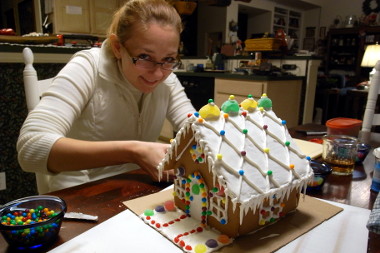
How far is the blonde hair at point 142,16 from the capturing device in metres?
0.96

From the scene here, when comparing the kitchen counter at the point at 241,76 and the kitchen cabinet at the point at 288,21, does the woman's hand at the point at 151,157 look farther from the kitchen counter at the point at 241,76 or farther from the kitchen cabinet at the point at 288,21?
the kitchen cabinet at the point at 288,21

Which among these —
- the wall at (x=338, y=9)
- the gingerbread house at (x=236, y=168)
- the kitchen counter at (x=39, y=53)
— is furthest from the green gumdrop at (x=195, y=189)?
the wall at (x=338, y=9)

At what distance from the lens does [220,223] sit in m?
0.59

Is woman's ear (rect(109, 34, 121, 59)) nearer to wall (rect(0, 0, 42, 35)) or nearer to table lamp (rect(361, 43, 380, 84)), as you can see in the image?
wall (rect(0, 0, 42, 35))

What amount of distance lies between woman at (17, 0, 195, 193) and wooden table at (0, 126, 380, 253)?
2.0 inches

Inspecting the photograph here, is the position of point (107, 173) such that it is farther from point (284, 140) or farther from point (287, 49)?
Result: point (287, 49)

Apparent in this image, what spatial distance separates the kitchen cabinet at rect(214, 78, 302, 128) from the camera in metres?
2.97

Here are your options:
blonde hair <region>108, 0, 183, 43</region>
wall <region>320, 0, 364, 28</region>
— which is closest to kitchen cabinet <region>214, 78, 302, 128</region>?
blonde hair <region>108, 0, 183, 43</region>

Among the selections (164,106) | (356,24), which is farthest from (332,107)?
(164,106)

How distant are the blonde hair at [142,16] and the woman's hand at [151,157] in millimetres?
390

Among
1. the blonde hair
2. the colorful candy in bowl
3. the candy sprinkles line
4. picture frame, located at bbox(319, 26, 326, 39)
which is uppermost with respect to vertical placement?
picture frame, located at bbox(319, 26, 326, 39)

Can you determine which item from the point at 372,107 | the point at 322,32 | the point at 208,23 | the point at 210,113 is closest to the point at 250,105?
the point at 210,113

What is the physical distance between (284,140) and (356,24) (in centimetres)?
764

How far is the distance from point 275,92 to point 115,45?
229 centimetres
